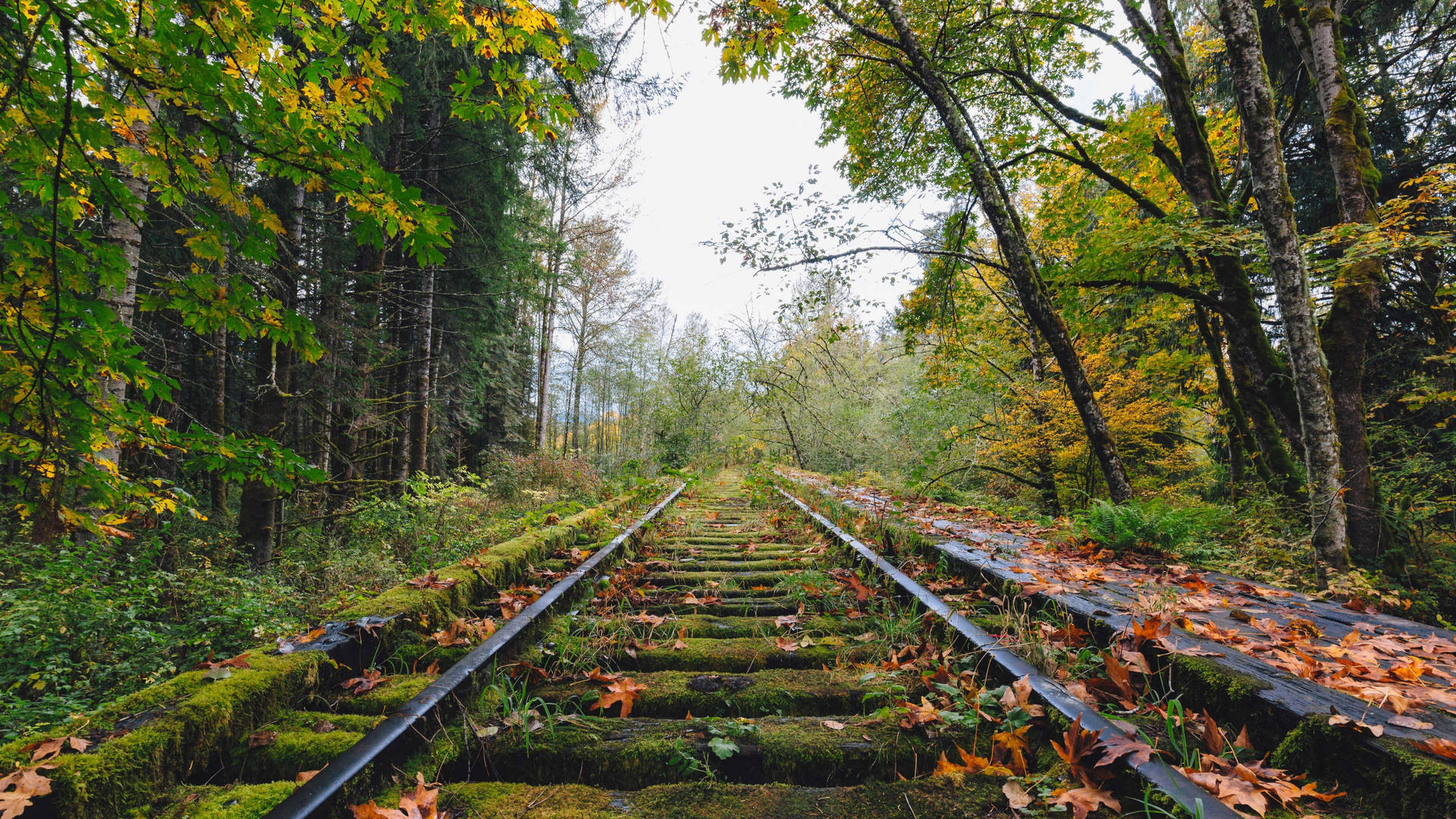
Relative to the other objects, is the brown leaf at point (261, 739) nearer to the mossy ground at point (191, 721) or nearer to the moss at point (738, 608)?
the mossy ground at point (191, 721)

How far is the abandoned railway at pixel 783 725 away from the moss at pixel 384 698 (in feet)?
0.04

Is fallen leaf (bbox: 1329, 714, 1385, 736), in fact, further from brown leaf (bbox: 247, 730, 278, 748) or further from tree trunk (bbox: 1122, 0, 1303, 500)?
tree trunk (bbox: 1122, 0, 1303, 500)

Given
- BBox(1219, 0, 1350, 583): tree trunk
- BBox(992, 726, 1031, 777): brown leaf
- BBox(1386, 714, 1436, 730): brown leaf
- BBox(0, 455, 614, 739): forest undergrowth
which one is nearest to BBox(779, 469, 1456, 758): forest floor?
BBox(1386, 714, 1436, 730): brown leaf

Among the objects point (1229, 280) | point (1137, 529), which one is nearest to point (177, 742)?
point (1137, 529)

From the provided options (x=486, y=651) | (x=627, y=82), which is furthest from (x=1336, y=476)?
(x=627, y=82)

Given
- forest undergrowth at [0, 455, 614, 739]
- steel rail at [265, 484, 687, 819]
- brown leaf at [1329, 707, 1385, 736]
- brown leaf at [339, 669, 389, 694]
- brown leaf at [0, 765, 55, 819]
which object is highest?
brown leaf at [1329, 707, 1385, 736]

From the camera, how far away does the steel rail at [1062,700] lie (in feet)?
3.74

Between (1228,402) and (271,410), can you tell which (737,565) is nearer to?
(271,410)

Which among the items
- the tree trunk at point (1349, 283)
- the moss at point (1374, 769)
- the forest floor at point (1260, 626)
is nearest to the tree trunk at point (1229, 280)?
the tree trunk at point (1349, 283)

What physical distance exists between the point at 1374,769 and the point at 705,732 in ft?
5.50

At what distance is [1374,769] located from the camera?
1.25 metres

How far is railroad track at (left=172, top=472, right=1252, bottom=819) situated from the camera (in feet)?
4.39

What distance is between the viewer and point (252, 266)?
20.7 ft

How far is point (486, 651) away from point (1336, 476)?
569 cm
